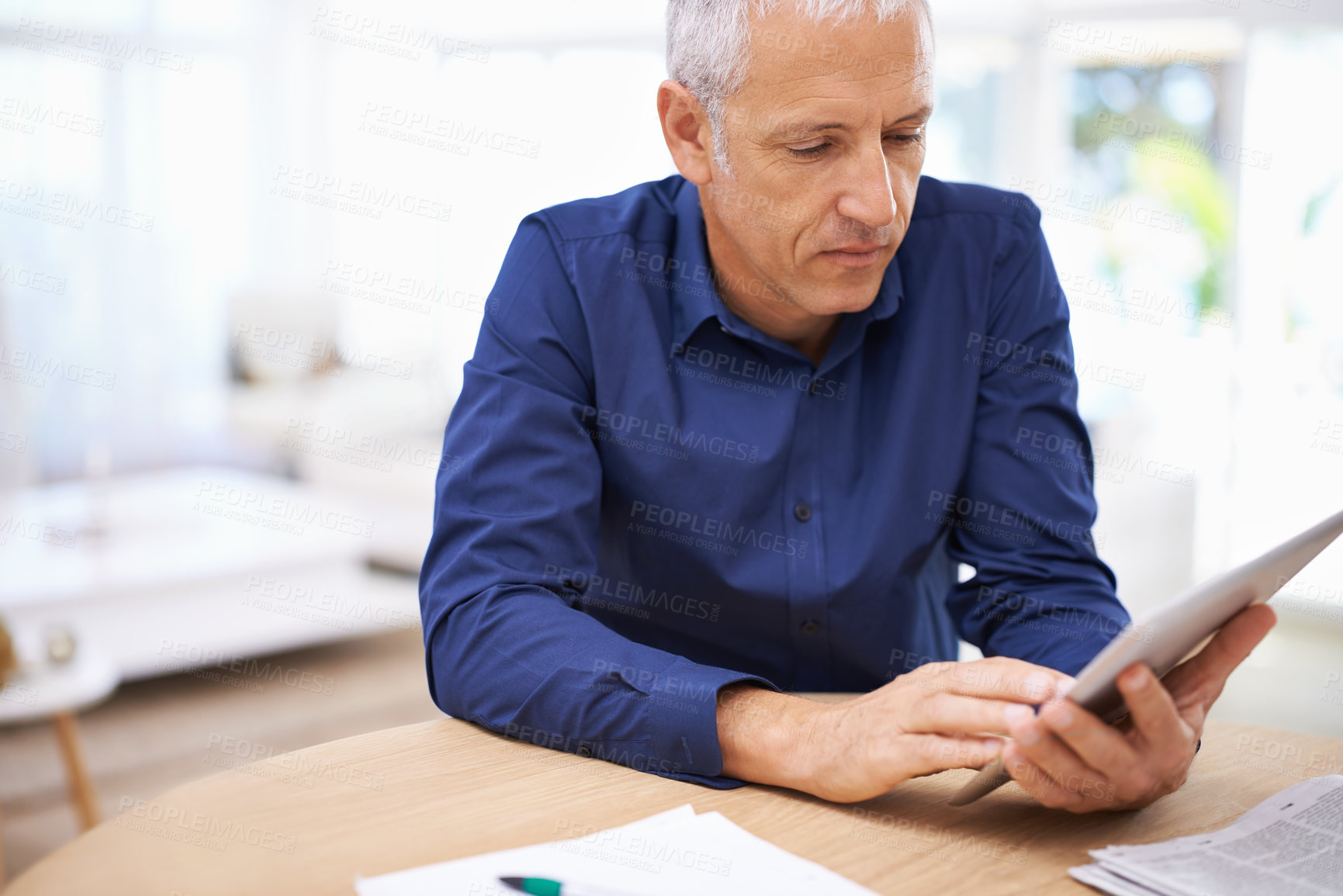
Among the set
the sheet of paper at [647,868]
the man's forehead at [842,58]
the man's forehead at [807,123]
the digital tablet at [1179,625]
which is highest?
the man's forehead at [842,58]

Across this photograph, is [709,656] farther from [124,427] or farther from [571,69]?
[571,69]

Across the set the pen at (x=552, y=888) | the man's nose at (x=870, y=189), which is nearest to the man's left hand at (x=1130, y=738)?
the pen at (x=552, y=888)

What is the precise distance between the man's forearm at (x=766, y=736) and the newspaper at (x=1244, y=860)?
0.77 ft

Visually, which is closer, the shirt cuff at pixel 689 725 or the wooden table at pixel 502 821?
the wooden table at pixel 502 821

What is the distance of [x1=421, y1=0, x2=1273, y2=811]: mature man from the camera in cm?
113

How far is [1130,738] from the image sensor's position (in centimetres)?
92

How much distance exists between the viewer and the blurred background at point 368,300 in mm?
3449

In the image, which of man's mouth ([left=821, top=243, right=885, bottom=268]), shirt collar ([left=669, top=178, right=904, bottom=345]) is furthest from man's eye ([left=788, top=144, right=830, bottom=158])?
shirt collar ([left=669, top=178, right=904, bottom=345])

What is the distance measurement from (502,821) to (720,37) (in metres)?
0.82

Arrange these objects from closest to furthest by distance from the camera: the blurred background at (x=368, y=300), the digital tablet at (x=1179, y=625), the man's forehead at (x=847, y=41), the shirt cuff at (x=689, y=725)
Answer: the digital tablet at (x=1179, y=625), the shirt cuff at (x=689, y=725), the man's forehead at (x=847, y=41), the blurred background at (x=368, y=300)

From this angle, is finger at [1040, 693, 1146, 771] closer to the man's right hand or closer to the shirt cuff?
the man's right hand

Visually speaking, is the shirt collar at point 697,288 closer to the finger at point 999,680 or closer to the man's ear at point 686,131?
the man's ear at point 686,131

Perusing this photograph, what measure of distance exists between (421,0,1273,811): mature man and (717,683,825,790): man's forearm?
0.04 feet

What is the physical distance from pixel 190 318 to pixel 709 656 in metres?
5.64
